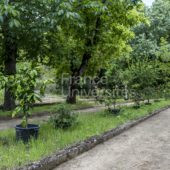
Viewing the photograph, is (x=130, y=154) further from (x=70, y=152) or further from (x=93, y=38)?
(x=93, y=38)

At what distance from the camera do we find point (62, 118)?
30.2 ft

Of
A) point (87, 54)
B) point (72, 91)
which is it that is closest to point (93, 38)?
point (87, 54)

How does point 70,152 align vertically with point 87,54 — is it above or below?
below

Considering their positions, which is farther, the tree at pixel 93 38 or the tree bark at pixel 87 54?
the tree bark at pixel 87 54

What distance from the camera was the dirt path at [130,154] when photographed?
6.44 meters

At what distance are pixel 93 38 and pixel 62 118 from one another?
28.0 ft

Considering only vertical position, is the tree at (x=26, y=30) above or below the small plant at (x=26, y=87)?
above

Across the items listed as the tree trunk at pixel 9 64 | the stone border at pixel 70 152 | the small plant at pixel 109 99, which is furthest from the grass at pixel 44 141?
the tree trunk at pixel 9 64

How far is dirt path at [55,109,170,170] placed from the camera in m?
6.44

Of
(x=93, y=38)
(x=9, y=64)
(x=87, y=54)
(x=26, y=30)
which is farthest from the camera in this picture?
(x=87, y=54)

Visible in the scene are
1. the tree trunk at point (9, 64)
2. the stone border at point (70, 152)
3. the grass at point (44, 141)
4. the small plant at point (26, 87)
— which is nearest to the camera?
the stone border at point (70, 152)

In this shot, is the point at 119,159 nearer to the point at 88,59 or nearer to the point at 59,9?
the point at 59,9

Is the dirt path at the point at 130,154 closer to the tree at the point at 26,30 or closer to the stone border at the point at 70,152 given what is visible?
the stone border at the point at 70,152

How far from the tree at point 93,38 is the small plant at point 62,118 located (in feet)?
19.2
